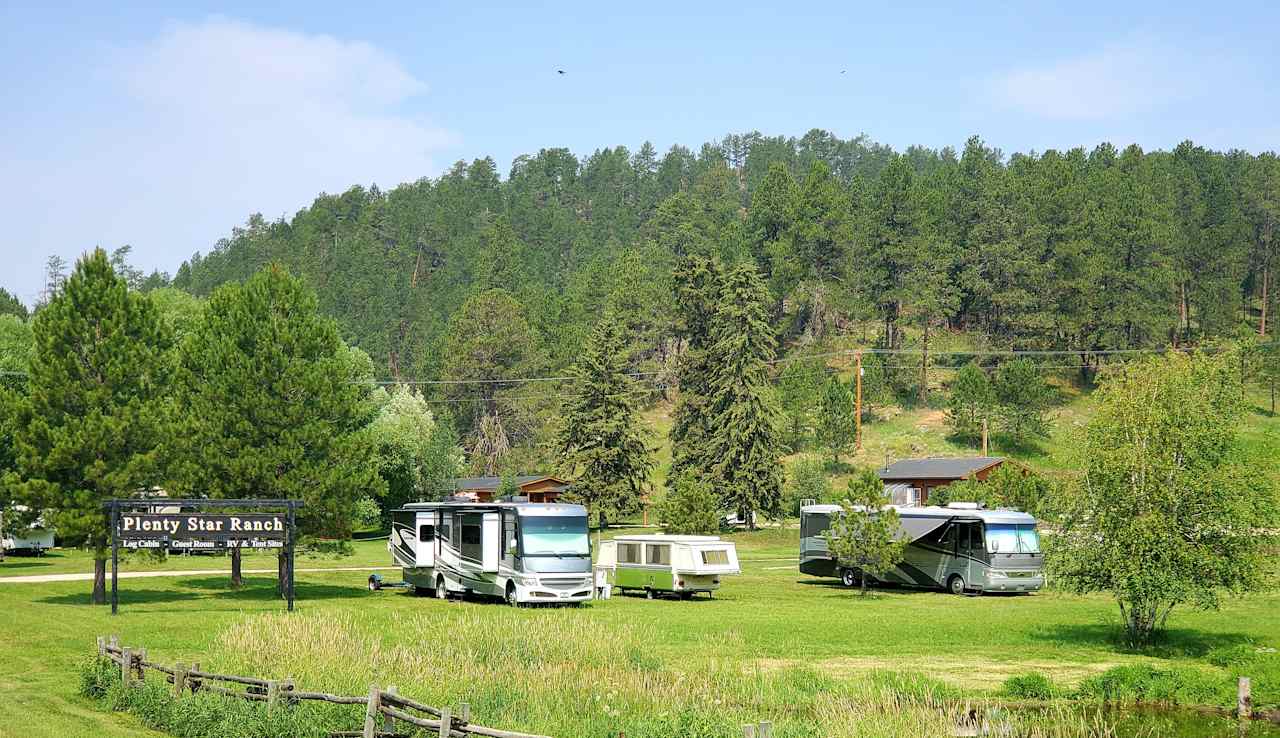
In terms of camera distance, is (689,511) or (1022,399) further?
(1022,399)

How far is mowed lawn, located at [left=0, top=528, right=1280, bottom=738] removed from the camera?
59.8 feet

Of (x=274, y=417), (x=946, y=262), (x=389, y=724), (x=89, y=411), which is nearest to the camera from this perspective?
(x=389, y=724)

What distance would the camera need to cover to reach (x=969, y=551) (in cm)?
4150

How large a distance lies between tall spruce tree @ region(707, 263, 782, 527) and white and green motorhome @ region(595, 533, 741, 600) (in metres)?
32.5

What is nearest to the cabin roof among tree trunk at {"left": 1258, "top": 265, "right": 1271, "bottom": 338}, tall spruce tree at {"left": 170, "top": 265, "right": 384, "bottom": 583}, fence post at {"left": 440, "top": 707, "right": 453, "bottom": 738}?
tall spruce tree at {"left": 170, "top": 265, "right": 384, "bottom": 583}

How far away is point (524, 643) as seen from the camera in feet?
73.5

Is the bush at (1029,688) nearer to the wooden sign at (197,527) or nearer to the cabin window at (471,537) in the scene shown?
the cabin window at (471,537)

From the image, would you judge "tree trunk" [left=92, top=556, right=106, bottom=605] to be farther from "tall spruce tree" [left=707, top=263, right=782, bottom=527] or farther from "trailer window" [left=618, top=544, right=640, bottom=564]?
"tall spruce tree" [left=707, top=263, right=782, bottom=527]

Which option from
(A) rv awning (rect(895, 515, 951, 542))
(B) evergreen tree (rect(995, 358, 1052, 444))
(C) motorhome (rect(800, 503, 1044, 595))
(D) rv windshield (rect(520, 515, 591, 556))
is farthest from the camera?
(B) evergreen tree (rect(995, 358, 1052, 444))

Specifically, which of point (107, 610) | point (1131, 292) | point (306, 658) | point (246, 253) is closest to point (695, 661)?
point (306, 658)

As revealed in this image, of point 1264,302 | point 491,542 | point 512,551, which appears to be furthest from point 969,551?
point 1264,302

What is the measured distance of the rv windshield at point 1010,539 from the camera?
135ft

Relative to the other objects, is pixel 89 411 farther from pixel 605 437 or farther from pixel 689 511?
pixel 605 437

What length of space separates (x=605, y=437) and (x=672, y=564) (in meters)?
37.2
